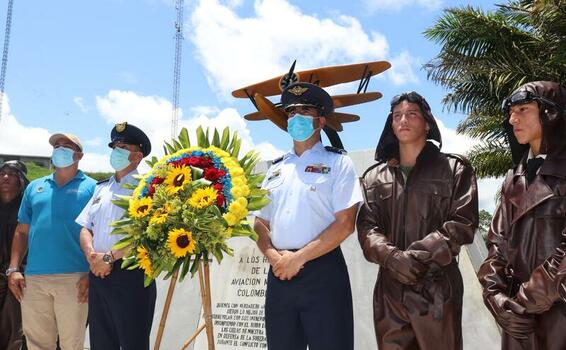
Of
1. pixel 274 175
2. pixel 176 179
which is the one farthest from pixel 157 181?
pixel 274 175

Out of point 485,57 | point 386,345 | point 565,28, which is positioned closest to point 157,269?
point 386,345

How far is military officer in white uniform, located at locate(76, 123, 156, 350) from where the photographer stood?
3.72 meters

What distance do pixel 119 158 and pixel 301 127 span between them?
5.02ft

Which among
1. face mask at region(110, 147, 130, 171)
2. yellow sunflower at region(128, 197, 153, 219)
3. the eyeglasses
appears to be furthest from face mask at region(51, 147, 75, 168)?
the eyeglasses

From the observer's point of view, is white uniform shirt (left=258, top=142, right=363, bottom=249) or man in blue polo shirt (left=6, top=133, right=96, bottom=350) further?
man in blue polo shirt (left=6, top=133, right=96, bottom=350)

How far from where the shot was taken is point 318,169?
329 centimetres

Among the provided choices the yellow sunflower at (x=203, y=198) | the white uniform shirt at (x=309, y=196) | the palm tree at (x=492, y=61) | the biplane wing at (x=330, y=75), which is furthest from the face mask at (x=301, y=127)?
the palm tree at (x=492, y=61)

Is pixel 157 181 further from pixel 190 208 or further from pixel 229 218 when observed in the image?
pixel 229 218

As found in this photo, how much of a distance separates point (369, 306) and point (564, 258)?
2.73 meters

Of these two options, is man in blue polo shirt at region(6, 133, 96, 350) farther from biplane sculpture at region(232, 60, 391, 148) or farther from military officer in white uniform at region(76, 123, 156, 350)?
biplane sculpture at region(232, 60, 391, 148)

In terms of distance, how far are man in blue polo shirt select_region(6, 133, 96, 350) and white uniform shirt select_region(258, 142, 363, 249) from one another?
1.83 metres

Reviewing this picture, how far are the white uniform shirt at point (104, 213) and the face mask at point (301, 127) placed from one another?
4.44ft

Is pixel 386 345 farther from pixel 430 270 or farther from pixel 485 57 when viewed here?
pixel 485 57

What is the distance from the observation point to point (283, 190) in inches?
131
